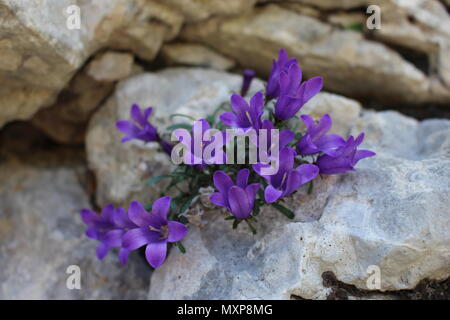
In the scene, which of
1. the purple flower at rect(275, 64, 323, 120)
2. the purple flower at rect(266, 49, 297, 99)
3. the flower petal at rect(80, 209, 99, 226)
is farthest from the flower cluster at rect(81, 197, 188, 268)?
the purple flower at rect(266, 49, 297, 99)

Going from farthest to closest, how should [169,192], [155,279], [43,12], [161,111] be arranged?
[161,111] → [169,192] → [155,279] → [43,12]

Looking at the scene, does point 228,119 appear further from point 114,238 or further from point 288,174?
point 114,238

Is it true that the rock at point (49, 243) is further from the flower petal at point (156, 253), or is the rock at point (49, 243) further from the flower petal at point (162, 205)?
the flower petal at point (162, 205)

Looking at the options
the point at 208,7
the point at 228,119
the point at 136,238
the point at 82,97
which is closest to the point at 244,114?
the point at 228,119

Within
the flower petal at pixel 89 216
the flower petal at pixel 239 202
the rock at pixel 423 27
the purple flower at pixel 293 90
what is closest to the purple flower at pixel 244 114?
the purple flower at pixel 293 90

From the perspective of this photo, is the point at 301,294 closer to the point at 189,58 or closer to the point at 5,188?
the point at 189,58

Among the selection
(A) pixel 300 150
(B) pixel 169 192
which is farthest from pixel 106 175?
(A) pixel 300 150
